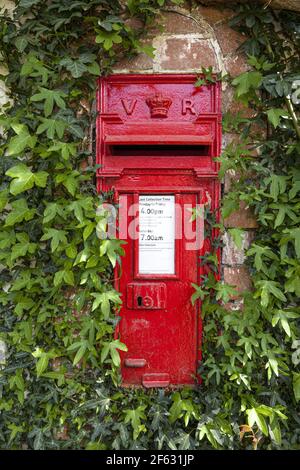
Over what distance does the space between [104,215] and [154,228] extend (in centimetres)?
31

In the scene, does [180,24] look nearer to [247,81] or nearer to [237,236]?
[247,81]

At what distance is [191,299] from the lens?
89.9 inches

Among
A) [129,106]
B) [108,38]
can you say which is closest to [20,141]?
[129,106]

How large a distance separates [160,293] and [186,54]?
4.71 feet

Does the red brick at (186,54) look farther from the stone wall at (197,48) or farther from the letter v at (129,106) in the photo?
the letter v at (129,106)

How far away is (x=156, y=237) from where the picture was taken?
2.37 m

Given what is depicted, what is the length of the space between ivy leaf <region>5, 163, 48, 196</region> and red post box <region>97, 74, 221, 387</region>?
34 centimetres

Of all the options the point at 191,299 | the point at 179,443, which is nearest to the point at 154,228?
the point at 191,299

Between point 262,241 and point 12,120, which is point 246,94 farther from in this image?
point 12,120

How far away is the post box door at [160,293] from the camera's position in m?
2.34

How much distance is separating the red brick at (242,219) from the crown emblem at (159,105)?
0.72 meters

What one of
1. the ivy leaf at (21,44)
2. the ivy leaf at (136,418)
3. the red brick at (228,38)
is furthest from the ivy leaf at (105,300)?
the red brick at (228,38)

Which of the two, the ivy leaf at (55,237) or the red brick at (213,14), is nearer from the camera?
the ivy leaf at (55,237)

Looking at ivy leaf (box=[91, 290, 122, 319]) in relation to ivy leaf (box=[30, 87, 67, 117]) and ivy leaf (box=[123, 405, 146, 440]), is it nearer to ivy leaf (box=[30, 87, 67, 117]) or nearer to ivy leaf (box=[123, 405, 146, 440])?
ivy leaf (box=[123, 405, 146, 440])
